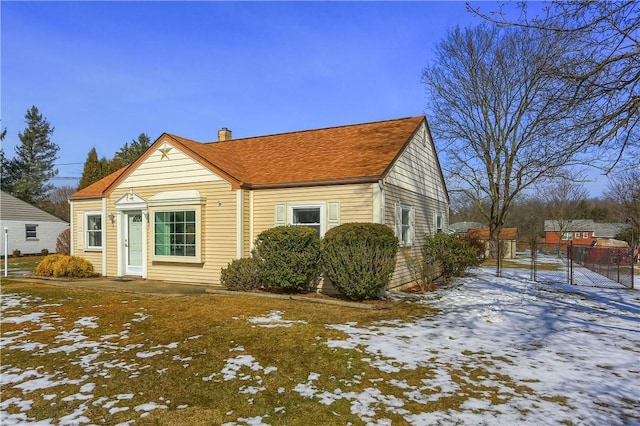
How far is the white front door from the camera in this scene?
13414 mm

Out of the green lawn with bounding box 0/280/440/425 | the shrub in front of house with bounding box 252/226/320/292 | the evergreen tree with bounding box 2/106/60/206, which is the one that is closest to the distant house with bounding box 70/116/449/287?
the shrub in front of house with bounding box 252/226/320/292

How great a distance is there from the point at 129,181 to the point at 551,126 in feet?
40.9

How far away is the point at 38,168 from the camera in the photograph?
136 ft

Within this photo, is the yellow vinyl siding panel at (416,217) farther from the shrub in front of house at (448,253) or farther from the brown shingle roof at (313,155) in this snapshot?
the brown shingle roof at (313,155)

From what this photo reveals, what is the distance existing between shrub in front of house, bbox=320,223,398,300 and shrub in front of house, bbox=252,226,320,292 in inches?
21.3

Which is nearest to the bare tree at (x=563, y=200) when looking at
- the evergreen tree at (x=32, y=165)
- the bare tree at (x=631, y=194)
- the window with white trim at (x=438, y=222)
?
the bare tree at (x=631, y=194)

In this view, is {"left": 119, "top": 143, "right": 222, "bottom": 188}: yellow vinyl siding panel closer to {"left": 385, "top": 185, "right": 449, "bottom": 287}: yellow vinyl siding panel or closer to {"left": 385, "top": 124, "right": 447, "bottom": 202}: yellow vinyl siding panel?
{"left": 385, "top": 185, "right": 449, "bottom": 287}: yellow vinyl siding panel

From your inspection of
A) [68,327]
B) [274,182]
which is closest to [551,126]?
[274,182]

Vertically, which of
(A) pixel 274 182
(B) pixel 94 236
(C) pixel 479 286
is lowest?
(C) pixel 479 286

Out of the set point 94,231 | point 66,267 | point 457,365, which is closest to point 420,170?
point 457,365

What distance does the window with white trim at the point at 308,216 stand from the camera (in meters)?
10.9

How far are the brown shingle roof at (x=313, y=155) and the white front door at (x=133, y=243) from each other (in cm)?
153

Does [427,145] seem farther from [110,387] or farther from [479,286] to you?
[110,387]

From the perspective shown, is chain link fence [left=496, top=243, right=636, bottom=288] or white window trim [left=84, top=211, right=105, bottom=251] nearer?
chain link fence [left=496, top=243, right=636, bottom=288]
